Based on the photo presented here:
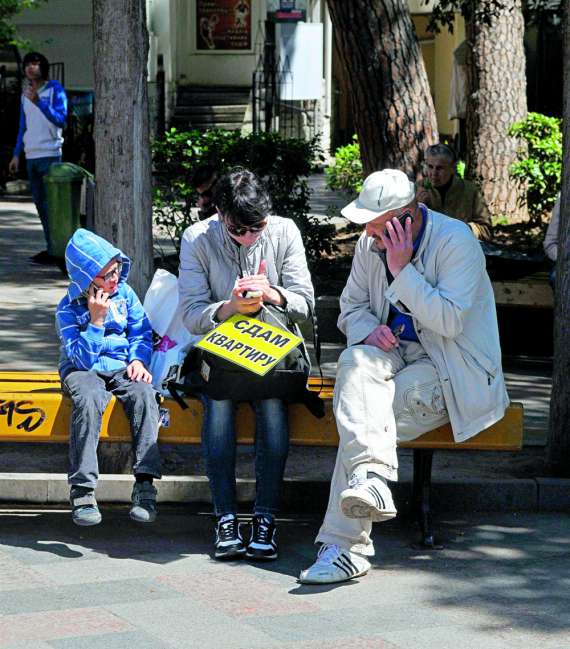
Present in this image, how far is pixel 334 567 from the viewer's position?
5254 millimetres

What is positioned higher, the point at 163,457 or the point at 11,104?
the point at 11,104

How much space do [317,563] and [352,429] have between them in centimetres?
55

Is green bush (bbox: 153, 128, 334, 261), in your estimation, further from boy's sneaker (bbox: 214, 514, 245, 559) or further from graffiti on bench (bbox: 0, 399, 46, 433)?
boy's sneaker (bbox: 214, 514, 245, 559)

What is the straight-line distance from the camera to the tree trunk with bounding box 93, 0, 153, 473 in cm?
641

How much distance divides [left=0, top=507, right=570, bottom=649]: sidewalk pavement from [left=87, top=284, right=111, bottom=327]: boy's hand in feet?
3.11

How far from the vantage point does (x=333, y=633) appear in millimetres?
4688

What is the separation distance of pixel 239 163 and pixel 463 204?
6.84 ft

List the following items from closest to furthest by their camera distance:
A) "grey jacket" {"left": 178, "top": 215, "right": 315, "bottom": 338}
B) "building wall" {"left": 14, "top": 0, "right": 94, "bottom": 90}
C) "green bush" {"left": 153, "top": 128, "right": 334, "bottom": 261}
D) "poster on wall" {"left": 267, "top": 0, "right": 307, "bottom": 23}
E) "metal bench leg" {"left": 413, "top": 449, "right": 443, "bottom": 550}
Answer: "metal bench leg" {"left": 413, "top": 449, "right": 443, "bottom": 550}, "grey jacket" {"left": 178, "top": 215, "right": 315, "bottom": 338}, "green bush" {"left": 153, "top": 128, "right": 334, "bottom": 261}, "building wall" {"left": 14, "top": 0, "right": 94, "bottom": 90}, "poster on wall" {"left": 267, "top": 0, "right": 307, "bottom": 23}

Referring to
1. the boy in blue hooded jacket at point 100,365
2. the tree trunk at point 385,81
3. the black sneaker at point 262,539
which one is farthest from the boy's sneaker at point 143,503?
the tree trunk at point 385,81

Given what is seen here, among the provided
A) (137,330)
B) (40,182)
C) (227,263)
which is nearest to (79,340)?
(137,330)

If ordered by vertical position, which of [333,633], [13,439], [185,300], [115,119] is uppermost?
[115,119]

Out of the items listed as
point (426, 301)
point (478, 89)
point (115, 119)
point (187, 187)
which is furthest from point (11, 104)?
point (426, 301)

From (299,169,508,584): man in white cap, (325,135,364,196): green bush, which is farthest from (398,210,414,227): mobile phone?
(325,135,364,196): green bush

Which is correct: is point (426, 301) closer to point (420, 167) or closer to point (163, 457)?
point (163, 457)
